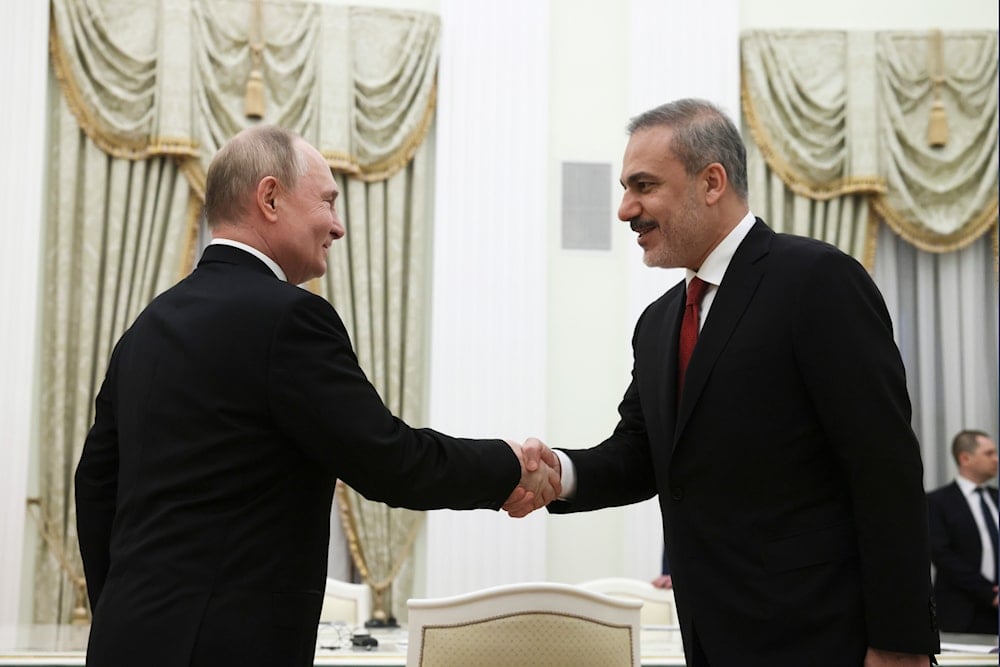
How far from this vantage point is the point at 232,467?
2410 millimetres

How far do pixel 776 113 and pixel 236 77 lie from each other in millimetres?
3700

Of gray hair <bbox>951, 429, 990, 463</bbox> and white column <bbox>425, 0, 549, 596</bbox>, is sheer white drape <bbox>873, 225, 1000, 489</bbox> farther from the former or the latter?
white column <bbox>425, 0, 549, 596</bbox>

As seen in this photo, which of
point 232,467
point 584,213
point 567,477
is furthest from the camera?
point 584,213

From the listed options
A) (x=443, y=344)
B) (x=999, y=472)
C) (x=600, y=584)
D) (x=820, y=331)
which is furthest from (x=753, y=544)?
(x=999, y=472)

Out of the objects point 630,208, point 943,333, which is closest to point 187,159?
point 943,333

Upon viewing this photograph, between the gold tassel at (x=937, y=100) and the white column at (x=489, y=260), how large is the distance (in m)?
2.71

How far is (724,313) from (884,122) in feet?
20.9

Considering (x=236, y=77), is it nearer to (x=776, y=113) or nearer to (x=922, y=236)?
(x=776, y=113)

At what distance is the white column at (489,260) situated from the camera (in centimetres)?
786

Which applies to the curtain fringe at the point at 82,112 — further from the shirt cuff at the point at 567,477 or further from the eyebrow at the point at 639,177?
the eyebrow at the point at 639,177

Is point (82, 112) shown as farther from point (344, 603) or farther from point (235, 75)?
point (344, 603)

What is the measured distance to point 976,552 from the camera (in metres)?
7.62

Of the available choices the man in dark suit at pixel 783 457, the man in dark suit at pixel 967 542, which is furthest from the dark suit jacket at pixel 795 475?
the man in dark suit at pixel 967 542

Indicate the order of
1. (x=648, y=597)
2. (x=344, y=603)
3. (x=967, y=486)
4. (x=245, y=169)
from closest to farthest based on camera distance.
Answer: (x=245, y=169)
(x=344, y=603)
(x=648, y=597)
(x=967, y=486)
